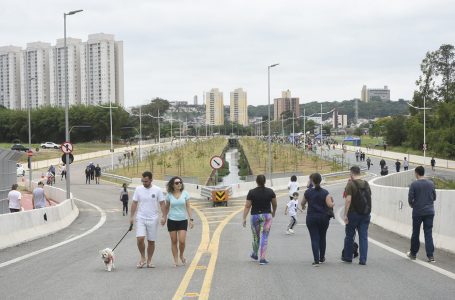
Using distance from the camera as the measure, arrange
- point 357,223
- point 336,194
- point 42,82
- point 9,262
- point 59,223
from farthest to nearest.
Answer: point 42,82, point 336,194, point 59,223, point 9,262, point 357,223

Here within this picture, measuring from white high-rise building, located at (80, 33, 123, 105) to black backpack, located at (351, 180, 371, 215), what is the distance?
15674 cm

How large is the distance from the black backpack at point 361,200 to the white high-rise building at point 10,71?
548 ft

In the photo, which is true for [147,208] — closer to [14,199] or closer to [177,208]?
[177,208]

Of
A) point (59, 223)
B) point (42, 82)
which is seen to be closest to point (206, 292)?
point (59, 223)

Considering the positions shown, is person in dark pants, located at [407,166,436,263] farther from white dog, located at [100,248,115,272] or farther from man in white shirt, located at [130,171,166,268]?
white dog, located at [100,248,115,272]

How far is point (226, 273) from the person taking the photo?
400 inches

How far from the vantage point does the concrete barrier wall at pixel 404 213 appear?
13.3 m

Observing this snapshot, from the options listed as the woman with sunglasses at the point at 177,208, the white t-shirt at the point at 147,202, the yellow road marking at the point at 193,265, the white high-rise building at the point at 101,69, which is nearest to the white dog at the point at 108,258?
the white t-shirt at the point at 147,202

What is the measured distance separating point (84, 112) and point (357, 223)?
433 ft

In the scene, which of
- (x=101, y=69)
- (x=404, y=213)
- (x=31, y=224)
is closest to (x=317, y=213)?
(x=404, y=213)

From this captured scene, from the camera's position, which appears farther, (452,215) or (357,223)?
(452,215)

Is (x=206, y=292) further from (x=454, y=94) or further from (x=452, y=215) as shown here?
(x=454, y=94)

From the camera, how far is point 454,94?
3829 inches

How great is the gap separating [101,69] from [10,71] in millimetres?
24152
